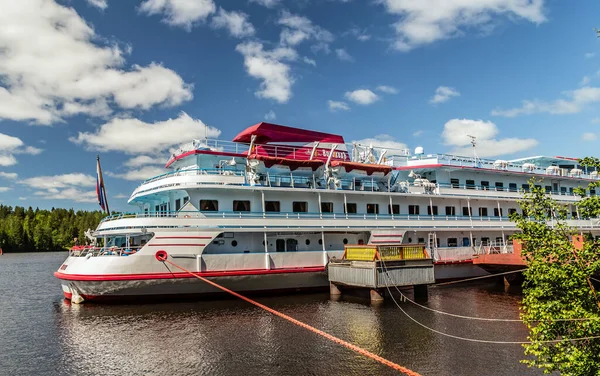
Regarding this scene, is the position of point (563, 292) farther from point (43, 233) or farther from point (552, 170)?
point (43, 233)

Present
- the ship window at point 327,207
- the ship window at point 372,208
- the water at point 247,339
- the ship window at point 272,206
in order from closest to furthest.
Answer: the water at point 247,339 < the ship window at point 272,206 < the ship window at point 327,207 < the ship window at point 372,208

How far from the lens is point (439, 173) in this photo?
33.7m

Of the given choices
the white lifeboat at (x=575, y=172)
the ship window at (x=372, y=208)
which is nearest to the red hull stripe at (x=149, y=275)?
the ship window at (x=372, y=208)

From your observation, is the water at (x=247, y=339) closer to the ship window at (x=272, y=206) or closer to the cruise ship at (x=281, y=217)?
the cruise ship at (x=281, y=217)

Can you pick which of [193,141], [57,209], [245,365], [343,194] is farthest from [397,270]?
[57,209]

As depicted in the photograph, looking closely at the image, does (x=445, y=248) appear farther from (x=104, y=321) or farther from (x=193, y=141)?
(x=104, y=321)

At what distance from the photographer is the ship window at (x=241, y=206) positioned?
84.5 ft

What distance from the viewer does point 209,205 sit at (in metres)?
25.1

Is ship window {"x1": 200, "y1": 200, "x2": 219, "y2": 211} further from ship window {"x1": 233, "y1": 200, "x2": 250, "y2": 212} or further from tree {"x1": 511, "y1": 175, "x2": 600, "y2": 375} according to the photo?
tree {"x1": 511, "y1": 175, "x2": 600, "y2": 375}

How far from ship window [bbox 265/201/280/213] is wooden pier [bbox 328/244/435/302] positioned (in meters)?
4.98

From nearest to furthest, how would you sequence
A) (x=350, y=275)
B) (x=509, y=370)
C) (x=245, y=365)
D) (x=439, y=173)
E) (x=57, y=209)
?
1. (x=509, y=370)
2. (x=245, y=365)
3. (x=350, y=275)
4. (x=439, y=173)
5. (x=57, y=209)

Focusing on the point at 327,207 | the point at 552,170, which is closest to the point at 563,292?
the point at 327,207

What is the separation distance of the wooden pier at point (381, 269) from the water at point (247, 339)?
109 cm

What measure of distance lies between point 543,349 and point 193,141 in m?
23.0
